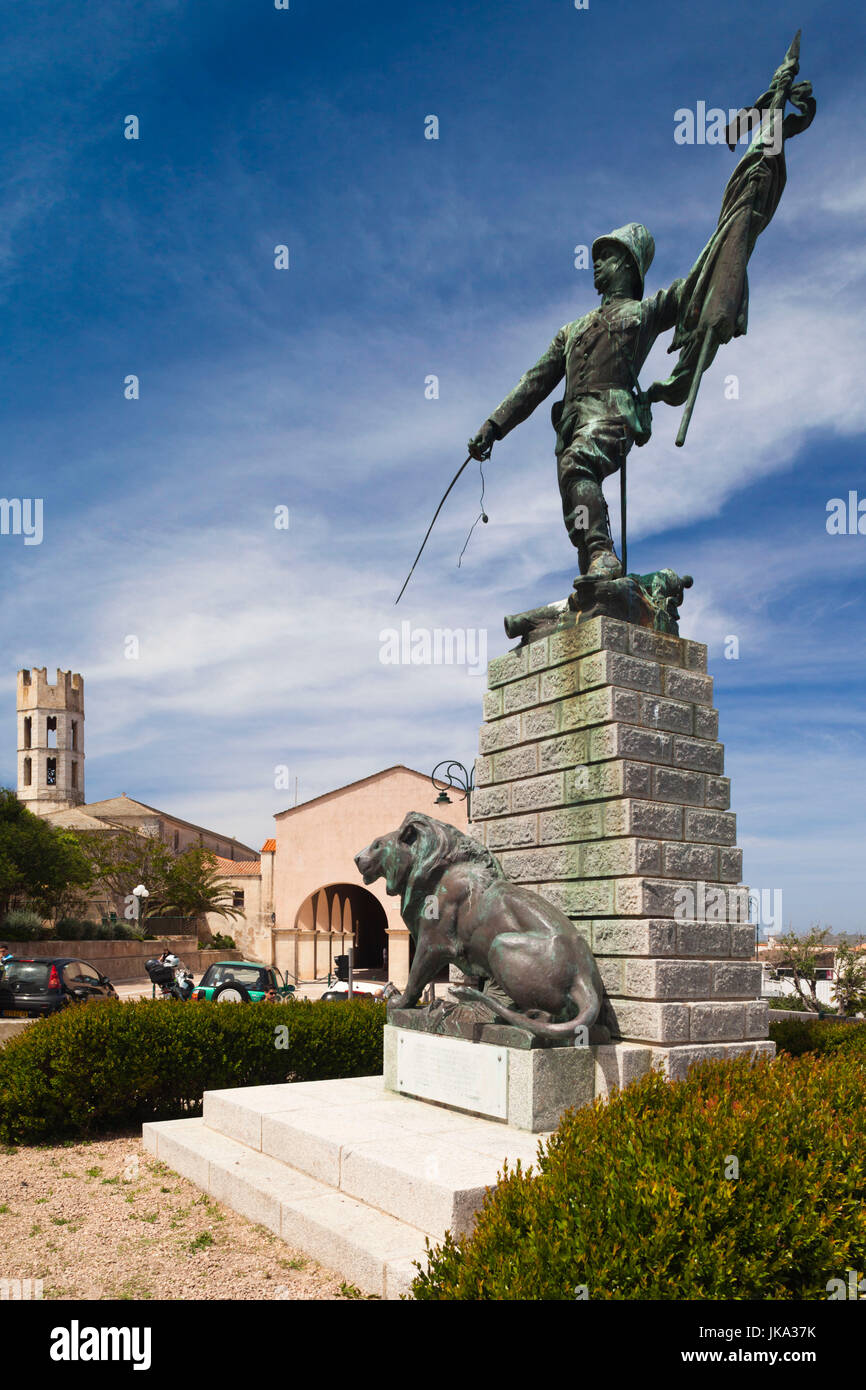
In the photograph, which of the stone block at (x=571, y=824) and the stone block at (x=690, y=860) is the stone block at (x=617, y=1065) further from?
the stone block at (x=571, y=824)

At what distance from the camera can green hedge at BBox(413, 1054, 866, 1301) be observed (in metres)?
2.90

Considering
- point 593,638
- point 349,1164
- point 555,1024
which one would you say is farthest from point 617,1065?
point 593,638

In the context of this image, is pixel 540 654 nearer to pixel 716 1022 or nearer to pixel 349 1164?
pixel 716 1022

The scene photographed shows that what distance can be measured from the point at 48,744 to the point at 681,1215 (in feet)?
286

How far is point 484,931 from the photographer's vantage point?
628cm

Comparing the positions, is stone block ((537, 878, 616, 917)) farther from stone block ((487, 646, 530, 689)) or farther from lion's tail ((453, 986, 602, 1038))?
stone block ((487, 646, 530, 689))

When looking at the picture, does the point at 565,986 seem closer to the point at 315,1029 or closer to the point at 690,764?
the point at 690,764

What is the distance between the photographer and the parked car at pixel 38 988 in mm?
14742

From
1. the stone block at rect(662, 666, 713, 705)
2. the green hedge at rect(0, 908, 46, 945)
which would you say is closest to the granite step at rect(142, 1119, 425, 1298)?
the stone block at rect(662, 666, 713, 705)

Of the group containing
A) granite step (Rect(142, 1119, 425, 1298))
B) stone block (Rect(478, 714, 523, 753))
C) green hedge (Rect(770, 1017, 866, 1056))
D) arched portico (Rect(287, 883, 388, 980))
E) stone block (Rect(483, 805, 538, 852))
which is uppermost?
stone block (Rect(478, 714, 523, 753))

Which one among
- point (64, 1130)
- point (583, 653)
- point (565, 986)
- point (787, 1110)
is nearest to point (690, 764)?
point (583, 653)

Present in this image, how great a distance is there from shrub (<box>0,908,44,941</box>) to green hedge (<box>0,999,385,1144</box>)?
25.6m

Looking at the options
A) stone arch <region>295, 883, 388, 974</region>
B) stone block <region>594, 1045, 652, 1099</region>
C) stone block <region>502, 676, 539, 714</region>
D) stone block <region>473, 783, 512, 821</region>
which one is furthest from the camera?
stone arch <region>295, 883, 388, 974</region>

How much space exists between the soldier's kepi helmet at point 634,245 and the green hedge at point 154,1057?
680 centimetres
